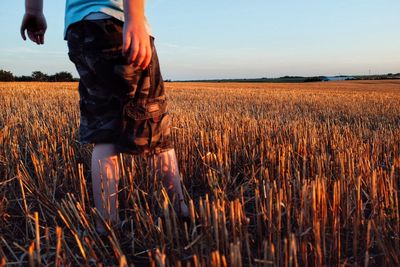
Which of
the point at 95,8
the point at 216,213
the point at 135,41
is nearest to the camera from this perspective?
the point at 216,213

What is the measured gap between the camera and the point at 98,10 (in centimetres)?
165

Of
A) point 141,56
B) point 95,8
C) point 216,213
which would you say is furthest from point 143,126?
point 216,213

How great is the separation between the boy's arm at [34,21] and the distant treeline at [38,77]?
1278 inches

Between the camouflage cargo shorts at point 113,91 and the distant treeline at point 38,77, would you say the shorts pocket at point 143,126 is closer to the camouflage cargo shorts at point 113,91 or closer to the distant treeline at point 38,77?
the camouflage cargo shorts at point 113,91

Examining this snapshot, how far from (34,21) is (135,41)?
815 mm

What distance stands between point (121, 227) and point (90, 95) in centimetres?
56

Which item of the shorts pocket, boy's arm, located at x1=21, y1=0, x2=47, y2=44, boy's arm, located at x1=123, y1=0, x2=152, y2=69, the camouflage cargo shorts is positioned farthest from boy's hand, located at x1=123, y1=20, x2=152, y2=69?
boy's arm, located at x1=21, y1=0, x2=47, y2=44

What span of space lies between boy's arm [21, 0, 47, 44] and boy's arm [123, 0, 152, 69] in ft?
2.35

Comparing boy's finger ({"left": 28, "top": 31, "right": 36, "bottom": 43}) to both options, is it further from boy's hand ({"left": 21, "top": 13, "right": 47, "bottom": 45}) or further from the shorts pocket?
the shorts pocket

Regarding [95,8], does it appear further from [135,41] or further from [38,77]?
[38,77]

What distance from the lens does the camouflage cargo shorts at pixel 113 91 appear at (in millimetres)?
1665

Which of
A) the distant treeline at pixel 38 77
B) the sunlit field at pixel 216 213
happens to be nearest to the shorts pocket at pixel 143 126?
the sunlit field at pixel 216 213

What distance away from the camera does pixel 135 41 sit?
4.95 ft

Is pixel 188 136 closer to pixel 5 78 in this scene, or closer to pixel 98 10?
pixel 98 10
